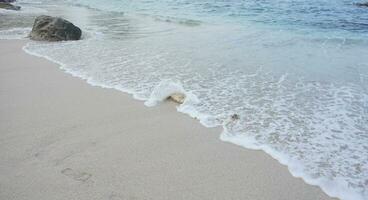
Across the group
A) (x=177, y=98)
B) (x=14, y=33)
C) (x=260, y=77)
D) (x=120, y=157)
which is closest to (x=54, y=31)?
(x=14, y=33)

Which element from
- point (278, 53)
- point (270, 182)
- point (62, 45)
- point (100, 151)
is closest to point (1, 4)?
point (62, 45)

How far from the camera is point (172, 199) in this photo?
329cm

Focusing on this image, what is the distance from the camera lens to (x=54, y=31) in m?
11.4

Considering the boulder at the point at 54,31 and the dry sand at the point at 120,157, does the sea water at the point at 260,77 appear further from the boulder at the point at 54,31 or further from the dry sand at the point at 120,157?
the boulder at the point at 54,31

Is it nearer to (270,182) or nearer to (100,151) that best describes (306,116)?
(270,182)

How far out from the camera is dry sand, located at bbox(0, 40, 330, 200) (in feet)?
11.2

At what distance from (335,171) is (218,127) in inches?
63.3

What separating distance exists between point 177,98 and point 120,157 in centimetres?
203

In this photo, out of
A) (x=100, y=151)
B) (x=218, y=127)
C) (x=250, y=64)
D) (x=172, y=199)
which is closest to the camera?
(x=172, y=199)

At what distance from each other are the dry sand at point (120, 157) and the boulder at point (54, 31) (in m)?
5.89

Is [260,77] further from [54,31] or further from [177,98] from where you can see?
[54,31]

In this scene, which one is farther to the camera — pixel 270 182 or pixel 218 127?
pixel 218 127

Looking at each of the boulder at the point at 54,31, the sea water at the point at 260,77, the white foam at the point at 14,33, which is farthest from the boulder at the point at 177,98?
the white foam at the point at 14,33

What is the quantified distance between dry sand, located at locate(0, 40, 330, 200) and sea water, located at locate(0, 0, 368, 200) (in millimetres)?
315
